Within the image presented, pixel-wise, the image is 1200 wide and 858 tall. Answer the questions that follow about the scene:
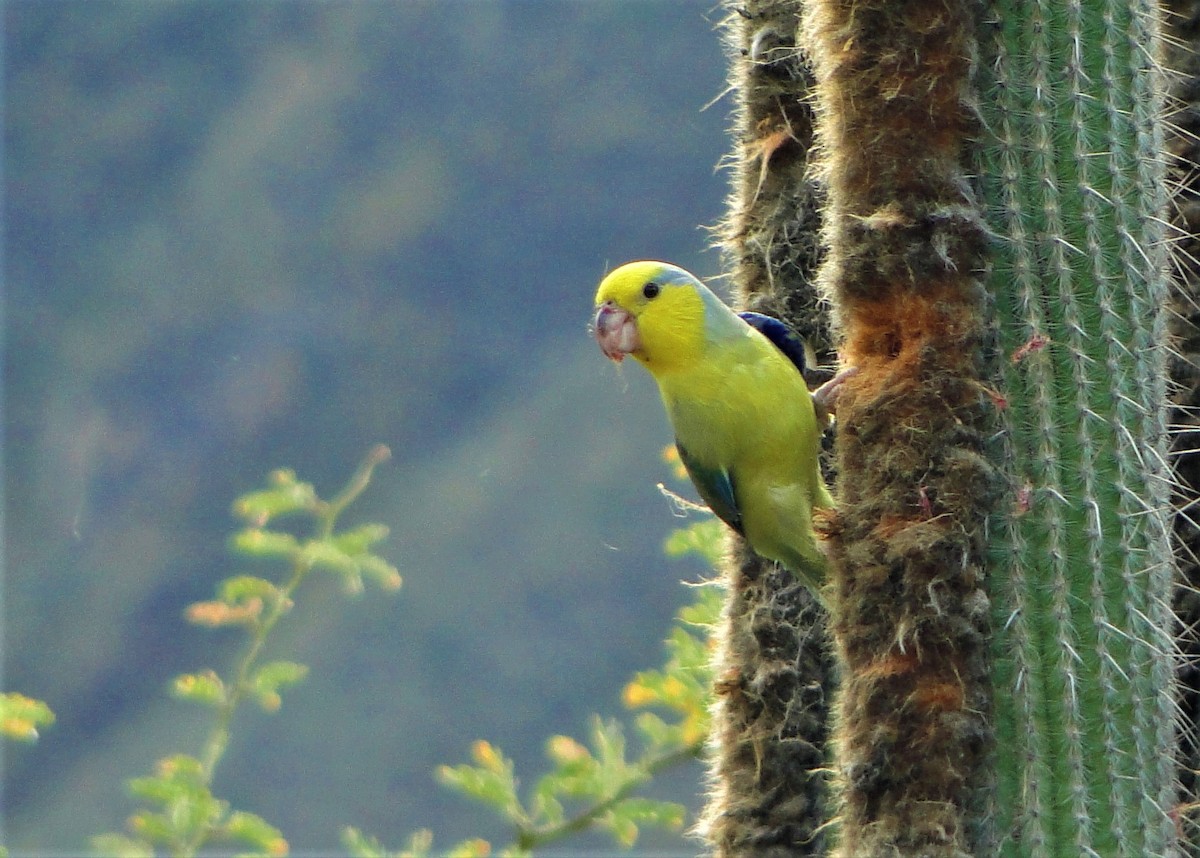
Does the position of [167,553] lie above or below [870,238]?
above

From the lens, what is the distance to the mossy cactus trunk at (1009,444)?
2555 millimetres

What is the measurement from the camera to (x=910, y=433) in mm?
2701

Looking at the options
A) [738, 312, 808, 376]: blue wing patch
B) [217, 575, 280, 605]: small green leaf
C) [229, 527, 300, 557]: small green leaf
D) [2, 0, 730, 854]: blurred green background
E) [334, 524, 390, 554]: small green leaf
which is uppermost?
[2, 0, 730, 854]: blurred green background

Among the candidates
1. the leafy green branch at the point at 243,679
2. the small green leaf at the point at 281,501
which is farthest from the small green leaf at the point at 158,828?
the small green leaf at the point at 281,501

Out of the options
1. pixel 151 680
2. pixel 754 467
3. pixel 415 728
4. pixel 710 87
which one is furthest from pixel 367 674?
pixel 754 467

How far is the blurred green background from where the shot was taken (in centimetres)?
908

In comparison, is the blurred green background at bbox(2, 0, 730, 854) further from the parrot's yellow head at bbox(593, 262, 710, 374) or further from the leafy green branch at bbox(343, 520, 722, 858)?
the parrot's yellow head at bbox(593, 262, 710, 374)

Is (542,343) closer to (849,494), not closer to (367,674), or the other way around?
(367,674)

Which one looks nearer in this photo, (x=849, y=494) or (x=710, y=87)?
(x=849, y=494)

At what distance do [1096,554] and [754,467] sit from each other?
119 centimetres

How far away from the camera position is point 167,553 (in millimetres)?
9836

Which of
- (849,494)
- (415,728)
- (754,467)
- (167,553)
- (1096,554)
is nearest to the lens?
(1096,554)

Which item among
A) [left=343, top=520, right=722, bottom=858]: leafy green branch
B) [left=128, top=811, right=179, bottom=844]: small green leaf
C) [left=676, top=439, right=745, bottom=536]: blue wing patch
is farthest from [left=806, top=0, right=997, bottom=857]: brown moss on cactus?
[left=128, top=811, right=179, bottom=844]: small green leaf

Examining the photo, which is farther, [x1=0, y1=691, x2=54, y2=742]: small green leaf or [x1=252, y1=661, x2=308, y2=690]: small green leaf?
[x1=252, y1=661, x2=308, y2=690]: small green leaf
